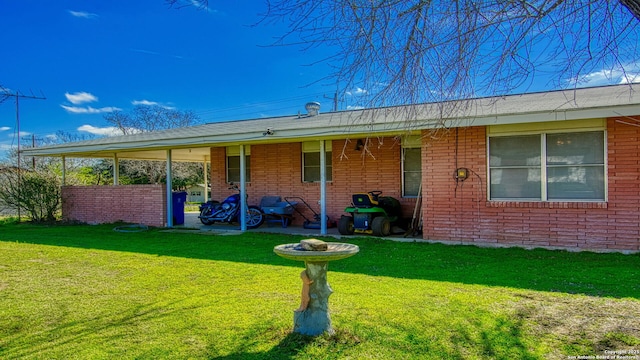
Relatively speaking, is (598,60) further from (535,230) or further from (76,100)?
(76,100)

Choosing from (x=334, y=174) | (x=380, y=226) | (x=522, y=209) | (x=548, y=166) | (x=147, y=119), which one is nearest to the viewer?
(x=548, y=166)

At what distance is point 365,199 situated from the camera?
10023mm

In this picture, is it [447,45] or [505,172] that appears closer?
[447,45]

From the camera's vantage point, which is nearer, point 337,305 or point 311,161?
point 337,305

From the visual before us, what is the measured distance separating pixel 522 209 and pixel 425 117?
104 inches

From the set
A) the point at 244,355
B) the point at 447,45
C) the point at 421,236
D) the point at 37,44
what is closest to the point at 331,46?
the point at 447,45

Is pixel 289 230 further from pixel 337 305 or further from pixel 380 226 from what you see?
pixel 337 305

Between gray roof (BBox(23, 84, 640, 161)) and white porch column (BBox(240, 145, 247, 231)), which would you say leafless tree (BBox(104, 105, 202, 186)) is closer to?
gray roof (BBox(23, 84, 640, 161))

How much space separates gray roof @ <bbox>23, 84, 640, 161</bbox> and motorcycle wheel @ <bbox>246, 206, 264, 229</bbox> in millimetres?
2052

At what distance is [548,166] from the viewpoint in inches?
317

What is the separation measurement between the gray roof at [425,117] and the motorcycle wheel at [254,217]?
6.73 ft

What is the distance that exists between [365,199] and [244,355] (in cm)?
695

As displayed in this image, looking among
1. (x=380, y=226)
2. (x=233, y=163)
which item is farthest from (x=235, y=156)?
(x=380, y=226)

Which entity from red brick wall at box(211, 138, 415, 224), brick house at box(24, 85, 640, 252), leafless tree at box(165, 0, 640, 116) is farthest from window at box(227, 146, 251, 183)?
leafless tree at box(165, 0, 640, 116)
